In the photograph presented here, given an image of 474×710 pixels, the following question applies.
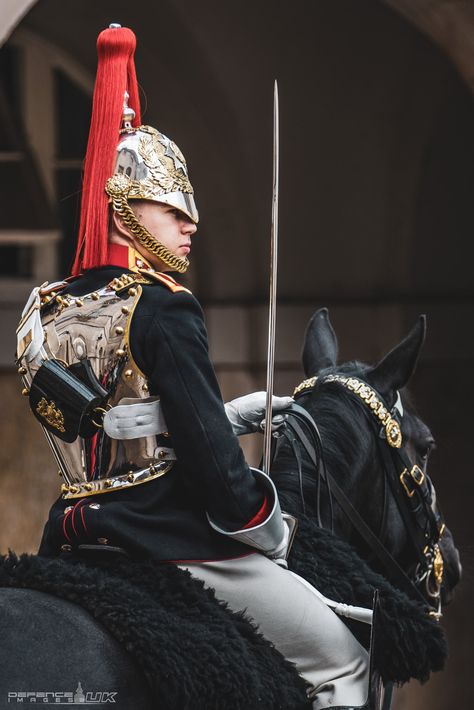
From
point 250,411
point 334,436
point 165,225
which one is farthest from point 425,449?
point 165,225

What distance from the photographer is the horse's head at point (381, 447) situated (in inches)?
151

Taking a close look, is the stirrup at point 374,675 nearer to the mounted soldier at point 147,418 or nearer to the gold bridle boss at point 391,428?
the mounted soldier at point 147,418

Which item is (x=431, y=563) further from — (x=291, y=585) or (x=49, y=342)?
(x=49, y=342)

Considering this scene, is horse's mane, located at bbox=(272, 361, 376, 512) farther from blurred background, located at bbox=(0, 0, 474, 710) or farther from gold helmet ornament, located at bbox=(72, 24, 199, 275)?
blurred background, located at bbox=(0, 0, 474, 710)

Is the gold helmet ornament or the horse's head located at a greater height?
the gold helmet ornament

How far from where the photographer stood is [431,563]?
13.3ft

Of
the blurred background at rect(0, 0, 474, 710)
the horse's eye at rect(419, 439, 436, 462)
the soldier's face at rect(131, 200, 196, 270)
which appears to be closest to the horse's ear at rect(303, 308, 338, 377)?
the horse's eye at rect(419, 439, 436, 462)

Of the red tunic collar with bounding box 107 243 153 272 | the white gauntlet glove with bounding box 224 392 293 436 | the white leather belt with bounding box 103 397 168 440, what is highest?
the red tunic collar with bounding box 107 243 153 272

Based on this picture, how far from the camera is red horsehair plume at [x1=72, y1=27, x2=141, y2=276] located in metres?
3.34

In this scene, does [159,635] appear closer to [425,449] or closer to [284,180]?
[425,449]

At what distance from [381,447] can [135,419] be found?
95 cm

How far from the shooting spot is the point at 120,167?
3334 millimetres

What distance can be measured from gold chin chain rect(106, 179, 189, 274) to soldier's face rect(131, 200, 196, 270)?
0.01m

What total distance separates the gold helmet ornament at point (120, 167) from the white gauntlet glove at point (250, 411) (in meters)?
0.46
